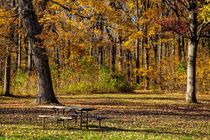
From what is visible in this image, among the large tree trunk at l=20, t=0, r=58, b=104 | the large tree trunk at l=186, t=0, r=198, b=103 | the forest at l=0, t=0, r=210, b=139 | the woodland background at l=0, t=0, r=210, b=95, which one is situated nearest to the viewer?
the large tree trunk at l=20, t=0, r=58, b=104

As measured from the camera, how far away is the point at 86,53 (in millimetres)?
41406

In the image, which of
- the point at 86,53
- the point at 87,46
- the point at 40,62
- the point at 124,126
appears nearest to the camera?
the point at 124,126

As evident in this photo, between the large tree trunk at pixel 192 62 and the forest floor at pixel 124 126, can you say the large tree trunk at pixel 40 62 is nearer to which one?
the forest floor at pixel 124 126

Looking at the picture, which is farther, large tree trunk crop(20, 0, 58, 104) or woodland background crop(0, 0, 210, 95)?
woodland background crop(0, 0, 210, 95)

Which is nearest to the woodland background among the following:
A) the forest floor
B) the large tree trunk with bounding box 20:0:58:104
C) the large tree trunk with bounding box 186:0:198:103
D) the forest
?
the forest

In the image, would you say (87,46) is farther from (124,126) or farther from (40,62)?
(124,126)

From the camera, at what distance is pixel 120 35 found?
4578cm

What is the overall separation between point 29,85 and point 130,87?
9.41 meters

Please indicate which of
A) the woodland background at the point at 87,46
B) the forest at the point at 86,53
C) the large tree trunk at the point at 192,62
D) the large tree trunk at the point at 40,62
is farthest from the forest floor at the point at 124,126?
the woodland background at the point at 87,46

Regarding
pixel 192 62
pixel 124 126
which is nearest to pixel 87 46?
pixel 192 62

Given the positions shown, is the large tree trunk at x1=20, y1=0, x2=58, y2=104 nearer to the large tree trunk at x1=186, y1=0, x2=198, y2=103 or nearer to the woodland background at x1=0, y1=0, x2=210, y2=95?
the woodland background at x1=0, y1=0, x2=210, y2=95

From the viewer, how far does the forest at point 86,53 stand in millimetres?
24391

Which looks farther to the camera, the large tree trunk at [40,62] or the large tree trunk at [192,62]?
the large tree trunk at [192,62]

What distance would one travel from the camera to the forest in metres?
24.4
